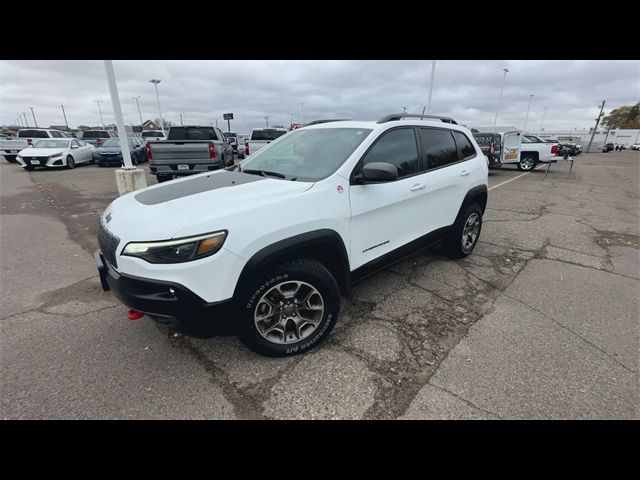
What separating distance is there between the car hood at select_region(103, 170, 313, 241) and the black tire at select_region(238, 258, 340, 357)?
462 mm

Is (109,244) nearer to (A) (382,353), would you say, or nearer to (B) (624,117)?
(A) (382,353)

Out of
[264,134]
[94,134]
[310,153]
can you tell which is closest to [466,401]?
[310,153]

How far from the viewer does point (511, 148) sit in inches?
666

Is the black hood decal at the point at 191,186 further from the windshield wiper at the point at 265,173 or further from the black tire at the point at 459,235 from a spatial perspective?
the black tire at the point at 459,235

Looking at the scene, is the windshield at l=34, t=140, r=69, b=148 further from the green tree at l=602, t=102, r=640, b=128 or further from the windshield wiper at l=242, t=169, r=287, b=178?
the green tree at l=602, t=102, r=640, b=128

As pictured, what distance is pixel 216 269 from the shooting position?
2.06 meters

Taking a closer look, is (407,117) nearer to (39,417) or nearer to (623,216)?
(39,417)

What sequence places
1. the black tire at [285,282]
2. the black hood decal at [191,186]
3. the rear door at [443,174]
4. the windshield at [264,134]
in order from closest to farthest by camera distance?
1. the black tire at [285,282]
2. the black hood decal at [191,186]
3. the rear door at [443,174]
4. the windshield at [264,134]

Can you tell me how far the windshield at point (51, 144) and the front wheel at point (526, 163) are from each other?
23958 mm

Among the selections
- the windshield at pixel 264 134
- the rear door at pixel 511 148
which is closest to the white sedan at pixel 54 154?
the windshield at pixel 264 134

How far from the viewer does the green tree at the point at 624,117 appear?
72.9m

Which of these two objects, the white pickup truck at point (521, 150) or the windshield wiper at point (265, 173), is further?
the white pickup truck at point (521, 150)
